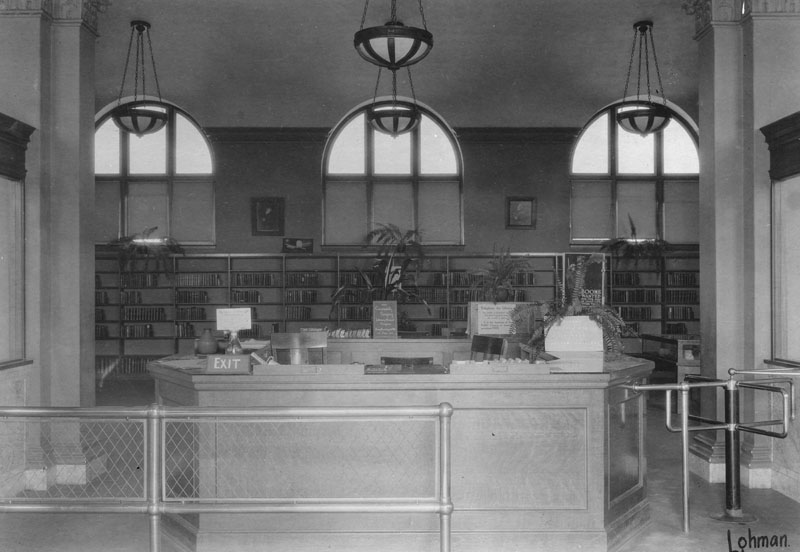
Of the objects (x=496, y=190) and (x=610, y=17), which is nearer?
(x=610, y=17)

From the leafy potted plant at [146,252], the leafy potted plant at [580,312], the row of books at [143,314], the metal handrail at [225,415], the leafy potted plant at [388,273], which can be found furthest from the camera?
the row of books at [143,314]

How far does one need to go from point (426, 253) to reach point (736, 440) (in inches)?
298

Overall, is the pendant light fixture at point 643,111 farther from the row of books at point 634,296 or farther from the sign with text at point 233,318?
the sign with text at point 233,318

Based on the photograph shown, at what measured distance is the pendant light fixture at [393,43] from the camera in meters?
4.91

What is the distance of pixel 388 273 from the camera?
1060 centimetres

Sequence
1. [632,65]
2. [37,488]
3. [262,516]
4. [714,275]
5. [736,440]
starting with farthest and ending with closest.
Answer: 1. [632,65]
2. [714,275]
3. [37,488]
4. [736,440]
5. [262,516]

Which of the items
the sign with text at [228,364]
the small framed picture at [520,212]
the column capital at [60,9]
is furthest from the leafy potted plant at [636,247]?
the sign with text at [228,364]

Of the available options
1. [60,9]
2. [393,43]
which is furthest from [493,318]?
[60,9]

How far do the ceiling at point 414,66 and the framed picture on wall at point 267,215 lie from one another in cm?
126

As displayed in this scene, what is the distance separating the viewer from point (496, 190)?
11.7 m

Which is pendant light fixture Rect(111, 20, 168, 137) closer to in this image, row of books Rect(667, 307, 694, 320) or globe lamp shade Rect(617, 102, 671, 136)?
globe lamp shade Rect(617, 102, 671, 136)

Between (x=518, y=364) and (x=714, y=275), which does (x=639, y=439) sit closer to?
(x=518, y=364)

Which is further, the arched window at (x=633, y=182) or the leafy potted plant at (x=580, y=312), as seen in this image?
the arched window at (x=633, y=182)

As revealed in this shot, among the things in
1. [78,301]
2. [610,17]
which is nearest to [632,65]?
[610,17]
